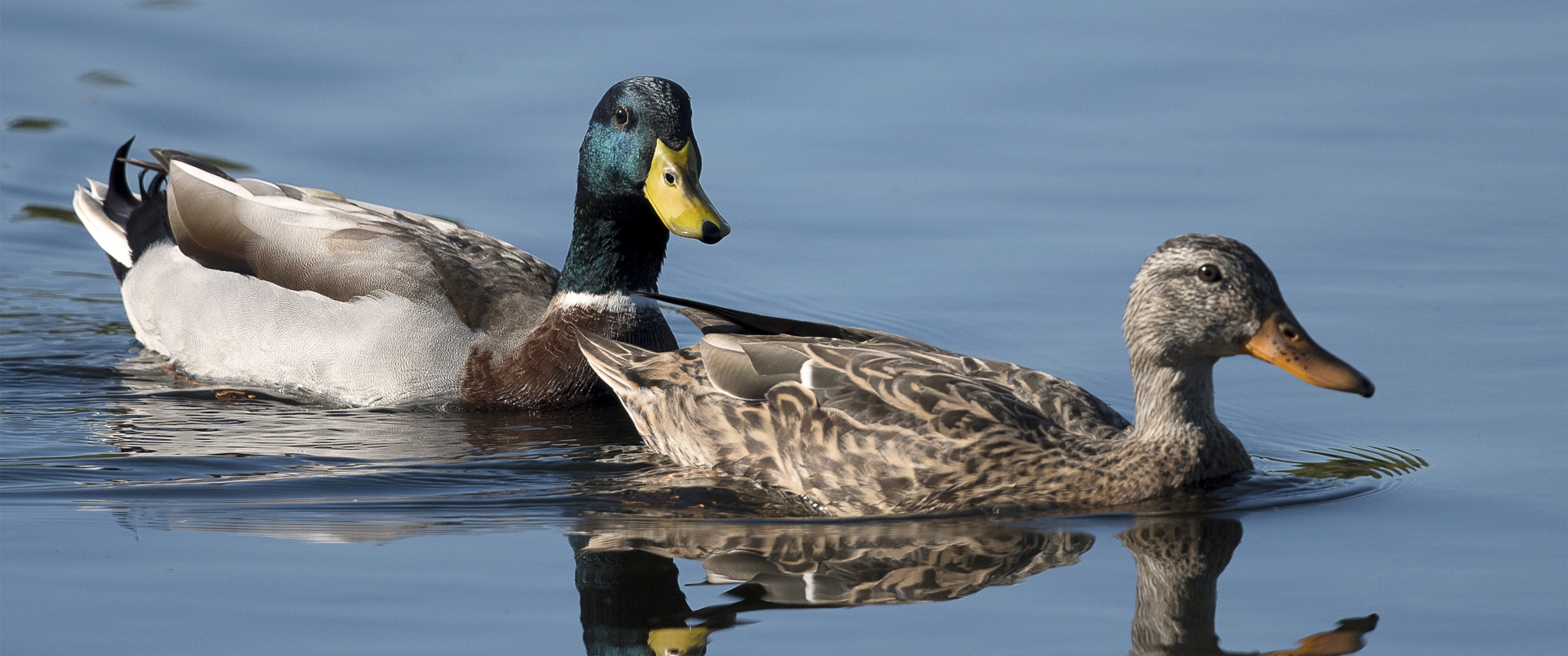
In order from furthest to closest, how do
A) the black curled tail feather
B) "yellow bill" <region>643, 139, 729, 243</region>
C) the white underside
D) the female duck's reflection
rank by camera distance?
the black curled tail feather, the white underside, "yellow bill" <region>643, 139, 729, 243</region>, the female duck's reflection

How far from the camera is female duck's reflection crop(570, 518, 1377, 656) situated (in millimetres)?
6070

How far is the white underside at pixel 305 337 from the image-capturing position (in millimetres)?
9398

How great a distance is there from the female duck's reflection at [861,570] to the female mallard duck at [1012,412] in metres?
0.26

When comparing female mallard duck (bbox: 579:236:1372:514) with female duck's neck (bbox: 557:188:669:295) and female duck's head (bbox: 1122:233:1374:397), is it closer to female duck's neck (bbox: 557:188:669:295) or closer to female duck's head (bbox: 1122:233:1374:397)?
female duck's head (bbox: 1122:233:1374:397)

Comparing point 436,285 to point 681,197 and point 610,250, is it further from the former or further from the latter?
point 681,197

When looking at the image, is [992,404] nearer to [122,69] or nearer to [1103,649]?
[1103,649]

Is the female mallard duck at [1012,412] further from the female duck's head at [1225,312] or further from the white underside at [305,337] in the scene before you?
the white underside at [305,337]

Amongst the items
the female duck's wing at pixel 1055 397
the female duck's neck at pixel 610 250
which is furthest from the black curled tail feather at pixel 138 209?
the female duck's wing at pixel 1055 397

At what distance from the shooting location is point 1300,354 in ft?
23.5

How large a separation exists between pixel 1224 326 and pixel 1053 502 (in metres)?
0.91

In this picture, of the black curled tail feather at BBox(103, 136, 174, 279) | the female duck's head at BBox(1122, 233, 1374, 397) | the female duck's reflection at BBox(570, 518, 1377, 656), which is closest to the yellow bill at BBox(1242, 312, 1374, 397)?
the female duck's head at BBox(1122, 233, 1374, 397)

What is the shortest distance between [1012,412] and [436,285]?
328 centimetres

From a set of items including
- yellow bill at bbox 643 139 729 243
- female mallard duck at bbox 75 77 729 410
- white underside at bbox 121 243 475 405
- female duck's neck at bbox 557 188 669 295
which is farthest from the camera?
female duck's neck at bbox 557 188 669 295

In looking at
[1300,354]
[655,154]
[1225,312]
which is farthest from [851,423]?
[655,154]
